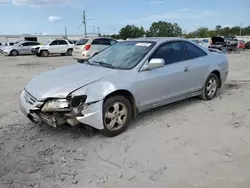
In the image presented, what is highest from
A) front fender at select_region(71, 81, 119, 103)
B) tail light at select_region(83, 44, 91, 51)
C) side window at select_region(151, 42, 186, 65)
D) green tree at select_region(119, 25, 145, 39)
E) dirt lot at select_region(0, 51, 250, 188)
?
green tree at select_region(119, 25, 145, 39)

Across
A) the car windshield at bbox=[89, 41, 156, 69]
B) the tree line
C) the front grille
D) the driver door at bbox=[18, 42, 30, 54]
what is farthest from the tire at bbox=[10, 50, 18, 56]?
the tree line

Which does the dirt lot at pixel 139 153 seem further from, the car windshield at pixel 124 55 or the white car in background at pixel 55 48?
the white car in background at pixel 55 48

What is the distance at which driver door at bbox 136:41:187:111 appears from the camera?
14.4ft

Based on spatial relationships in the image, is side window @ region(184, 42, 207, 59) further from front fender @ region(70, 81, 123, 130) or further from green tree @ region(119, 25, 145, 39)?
green tree @ region(119, 25, 145, 39)

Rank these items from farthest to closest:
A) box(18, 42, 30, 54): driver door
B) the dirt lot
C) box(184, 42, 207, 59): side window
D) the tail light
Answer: box(18, 42, 30, 54): driver door, the tail light, box(184, 42, 207, 59): side window, the dirt lot

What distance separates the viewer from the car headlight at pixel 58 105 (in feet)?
12.0

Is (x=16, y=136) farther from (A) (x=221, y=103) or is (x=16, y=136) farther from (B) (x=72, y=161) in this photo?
(A) (x=221, y=103)

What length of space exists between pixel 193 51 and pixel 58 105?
3.22 metres

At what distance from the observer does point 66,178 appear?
9.84 feet

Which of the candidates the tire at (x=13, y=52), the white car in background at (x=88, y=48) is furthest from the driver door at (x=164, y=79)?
the tire at (x=13, y=52)

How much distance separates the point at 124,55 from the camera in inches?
190

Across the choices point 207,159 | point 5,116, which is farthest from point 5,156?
point 207,159

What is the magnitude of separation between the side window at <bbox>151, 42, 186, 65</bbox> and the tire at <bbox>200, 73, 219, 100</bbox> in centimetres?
100

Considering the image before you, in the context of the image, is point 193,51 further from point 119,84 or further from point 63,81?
point 63,81
